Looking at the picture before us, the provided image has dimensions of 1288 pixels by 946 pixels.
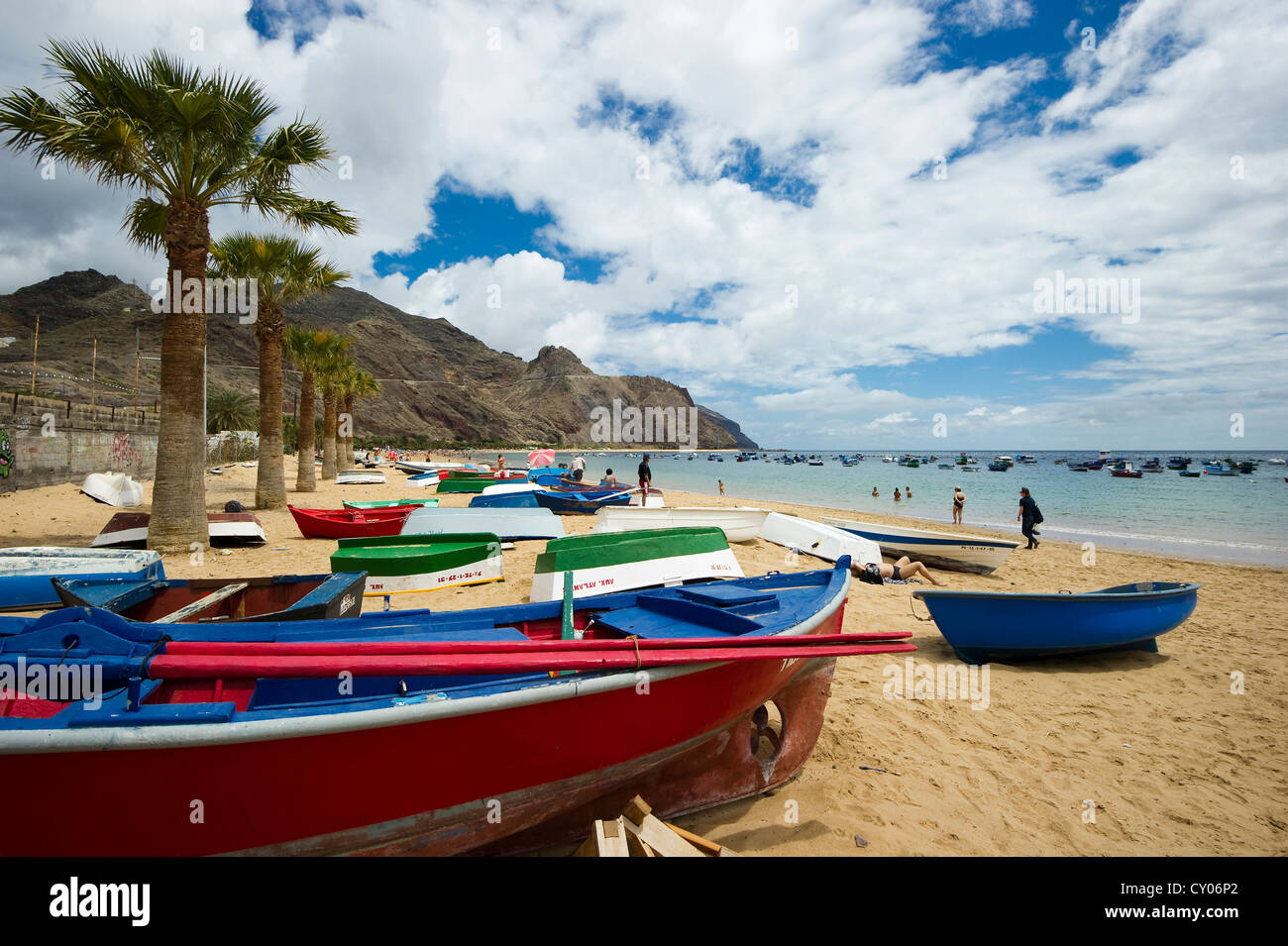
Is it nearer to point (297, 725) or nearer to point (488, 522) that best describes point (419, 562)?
point (488, 522)

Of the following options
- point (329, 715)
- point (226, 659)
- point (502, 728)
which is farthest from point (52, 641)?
point (502, 728)

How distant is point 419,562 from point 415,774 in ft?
23.5

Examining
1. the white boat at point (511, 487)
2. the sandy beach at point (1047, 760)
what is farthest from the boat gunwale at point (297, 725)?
the white boat at point (511, 487)

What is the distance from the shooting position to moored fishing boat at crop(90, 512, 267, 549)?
11.1 m

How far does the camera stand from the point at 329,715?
2734mm

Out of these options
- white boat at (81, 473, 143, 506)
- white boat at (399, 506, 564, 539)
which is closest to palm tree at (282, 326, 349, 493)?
white boat at (81, 473, 143, 506)

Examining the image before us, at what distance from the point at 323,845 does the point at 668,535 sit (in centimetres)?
668

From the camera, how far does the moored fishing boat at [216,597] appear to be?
489 centimetres

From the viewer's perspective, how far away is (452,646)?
138 inches

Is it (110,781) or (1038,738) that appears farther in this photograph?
(1038,738)

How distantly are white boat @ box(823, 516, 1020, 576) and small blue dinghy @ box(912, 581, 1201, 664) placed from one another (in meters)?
6.00

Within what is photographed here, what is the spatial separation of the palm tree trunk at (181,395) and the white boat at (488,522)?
4.14 metres

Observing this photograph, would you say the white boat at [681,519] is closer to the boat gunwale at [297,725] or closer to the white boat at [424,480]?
the boat gunwale at [297,725]

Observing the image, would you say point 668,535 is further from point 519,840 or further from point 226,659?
point 226,659
